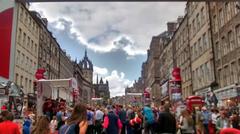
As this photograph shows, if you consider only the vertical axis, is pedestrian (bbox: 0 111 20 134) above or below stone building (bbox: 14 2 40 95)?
below

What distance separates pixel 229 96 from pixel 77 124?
23.9 meters

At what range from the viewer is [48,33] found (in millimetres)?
59188

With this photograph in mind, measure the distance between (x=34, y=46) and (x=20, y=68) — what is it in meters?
8.29

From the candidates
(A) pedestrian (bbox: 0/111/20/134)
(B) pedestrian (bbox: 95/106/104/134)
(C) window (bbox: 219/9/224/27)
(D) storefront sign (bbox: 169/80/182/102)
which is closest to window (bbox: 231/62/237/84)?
(C) window (bbox: 219/9/224/27)

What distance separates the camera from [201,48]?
133 ft

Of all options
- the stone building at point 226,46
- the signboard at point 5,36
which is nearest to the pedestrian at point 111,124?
the signboard at point 5,36

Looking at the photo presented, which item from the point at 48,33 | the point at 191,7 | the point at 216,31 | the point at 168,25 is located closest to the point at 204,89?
the point at 216,31

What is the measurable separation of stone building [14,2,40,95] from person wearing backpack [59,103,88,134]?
3418 cm

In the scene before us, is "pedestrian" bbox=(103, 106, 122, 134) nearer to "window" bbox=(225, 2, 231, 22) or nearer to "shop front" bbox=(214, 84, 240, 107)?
"shop front" bbox=(214, 84, 240, 107)

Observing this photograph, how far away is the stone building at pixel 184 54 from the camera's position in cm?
4775

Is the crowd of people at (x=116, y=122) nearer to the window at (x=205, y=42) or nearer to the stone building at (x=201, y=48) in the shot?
Result: the stone building at (x=201, y=48)

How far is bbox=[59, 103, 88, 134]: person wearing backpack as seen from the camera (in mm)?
5809

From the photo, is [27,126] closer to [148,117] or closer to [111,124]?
[111,124]

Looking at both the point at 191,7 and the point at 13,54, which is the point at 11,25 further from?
the point at 191,7
